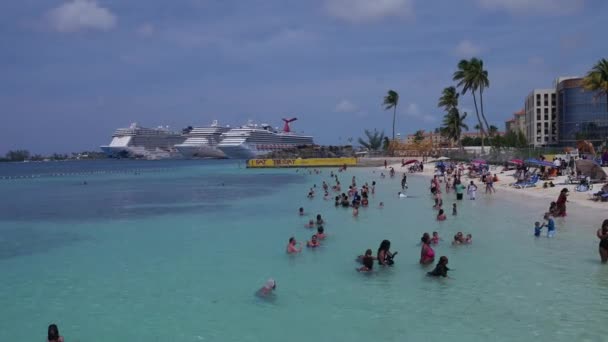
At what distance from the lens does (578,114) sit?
286 feet

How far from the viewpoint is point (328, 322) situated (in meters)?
9.20

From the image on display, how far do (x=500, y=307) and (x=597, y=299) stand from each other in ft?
6.02

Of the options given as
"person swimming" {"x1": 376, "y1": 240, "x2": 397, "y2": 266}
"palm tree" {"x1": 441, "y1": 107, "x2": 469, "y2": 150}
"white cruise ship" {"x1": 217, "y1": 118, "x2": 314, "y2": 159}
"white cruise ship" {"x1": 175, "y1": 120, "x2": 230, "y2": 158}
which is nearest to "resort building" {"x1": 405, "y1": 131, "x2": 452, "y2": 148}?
"palm tree" {"x1": 441, "y1": 107, "x2": 469, "y2": 150}

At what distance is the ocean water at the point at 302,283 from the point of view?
350 inches

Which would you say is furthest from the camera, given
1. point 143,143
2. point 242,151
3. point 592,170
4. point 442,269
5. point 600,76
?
point 143,143

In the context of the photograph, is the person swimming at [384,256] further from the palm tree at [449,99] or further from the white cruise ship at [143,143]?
the white cruise ship at [143,143]

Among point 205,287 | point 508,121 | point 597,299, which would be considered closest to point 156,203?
point 205,287

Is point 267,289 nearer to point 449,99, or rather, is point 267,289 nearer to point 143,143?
point 449,99

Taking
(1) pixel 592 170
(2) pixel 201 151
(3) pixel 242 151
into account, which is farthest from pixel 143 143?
(1) pixel 592 170

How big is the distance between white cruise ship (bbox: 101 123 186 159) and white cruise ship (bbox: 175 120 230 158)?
1795 centimetres

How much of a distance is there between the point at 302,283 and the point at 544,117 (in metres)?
96.4

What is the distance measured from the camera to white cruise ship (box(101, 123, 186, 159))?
499ft

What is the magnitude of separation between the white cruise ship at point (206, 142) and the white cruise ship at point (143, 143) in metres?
17.9

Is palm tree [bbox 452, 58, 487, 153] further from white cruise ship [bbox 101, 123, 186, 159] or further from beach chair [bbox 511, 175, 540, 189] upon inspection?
white cruise ship [bbox 101, 123, 186, 159]
